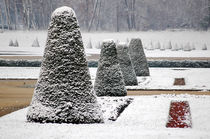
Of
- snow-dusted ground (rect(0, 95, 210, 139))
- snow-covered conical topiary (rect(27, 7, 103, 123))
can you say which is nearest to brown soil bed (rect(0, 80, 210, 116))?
snow-dusted ground (rect(0, 95, 210, 139))

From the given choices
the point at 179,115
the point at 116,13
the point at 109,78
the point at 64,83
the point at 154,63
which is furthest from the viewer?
the point at 116,13

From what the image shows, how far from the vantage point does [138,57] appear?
2292cm

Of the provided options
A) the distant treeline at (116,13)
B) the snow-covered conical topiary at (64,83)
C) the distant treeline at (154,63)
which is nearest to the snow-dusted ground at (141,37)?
the distant treeline at (116,13)

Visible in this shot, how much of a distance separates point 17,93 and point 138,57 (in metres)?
8.29

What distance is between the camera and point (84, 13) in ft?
225

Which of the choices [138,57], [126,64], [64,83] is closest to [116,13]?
[138,57]

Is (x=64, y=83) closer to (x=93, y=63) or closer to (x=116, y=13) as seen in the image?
(x=93, y=63)

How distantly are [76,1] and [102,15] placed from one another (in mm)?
6132

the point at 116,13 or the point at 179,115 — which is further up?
the point at 179,115

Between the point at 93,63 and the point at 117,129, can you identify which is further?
the point at 93,63

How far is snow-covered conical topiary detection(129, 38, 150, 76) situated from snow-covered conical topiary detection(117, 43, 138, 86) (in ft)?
12.8

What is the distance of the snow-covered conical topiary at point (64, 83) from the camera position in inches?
367

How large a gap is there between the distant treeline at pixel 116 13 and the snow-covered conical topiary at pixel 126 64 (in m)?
45.4

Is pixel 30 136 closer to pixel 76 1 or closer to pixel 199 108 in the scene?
pixel 199 108
